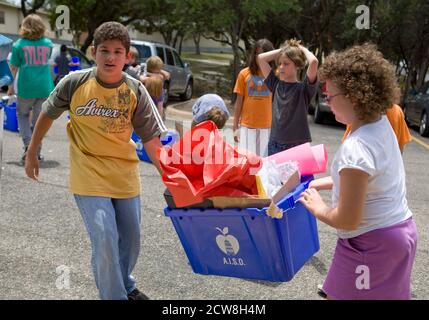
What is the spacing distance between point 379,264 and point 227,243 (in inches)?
36.0

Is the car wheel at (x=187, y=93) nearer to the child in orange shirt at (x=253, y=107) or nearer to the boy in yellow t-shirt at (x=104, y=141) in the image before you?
the child in orange shirt at (x=253, y=107)

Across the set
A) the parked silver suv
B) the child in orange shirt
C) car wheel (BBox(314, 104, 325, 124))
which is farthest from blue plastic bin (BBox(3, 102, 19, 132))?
car wheel (BBox(314, 104, 325, 124))

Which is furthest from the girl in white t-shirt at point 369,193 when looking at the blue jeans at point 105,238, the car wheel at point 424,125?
the car wheel at point 424,125

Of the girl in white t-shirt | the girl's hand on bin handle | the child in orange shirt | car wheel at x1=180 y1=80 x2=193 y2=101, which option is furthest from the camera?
car wheel at x1=180 y1=80 x2=193 y2=101

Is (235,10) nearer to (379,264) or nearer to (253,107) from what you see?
(253,107)

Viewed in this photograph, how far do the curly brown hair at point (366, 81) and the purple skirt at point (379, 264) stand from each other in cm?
49

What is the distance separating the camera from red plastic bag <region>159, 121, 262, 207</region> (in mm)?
2820

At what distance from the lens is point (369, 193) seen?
233 centimetres

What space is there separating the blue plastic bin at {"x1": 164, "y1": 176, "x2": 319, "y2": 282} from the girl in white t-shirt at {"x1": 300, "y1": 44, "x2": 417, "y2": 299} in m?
0.45

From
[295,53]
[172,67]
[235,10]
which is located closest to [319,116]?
[235,10]

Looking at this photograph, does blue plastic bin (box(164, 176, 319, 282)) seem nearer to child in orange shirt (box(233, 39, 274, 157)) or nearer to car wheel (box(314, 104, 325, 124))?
child in orange shirt (box(233, 39, 274, 157))

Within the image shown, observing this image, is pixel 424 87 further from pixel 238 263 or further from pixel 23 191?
pixel 238 263

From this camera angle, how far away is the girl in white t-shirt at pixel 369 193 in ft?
7.47

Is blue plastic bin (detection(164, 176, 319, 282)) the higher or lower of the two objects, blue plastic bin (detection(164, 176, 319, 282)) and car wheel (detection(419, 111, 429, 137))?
the higher
